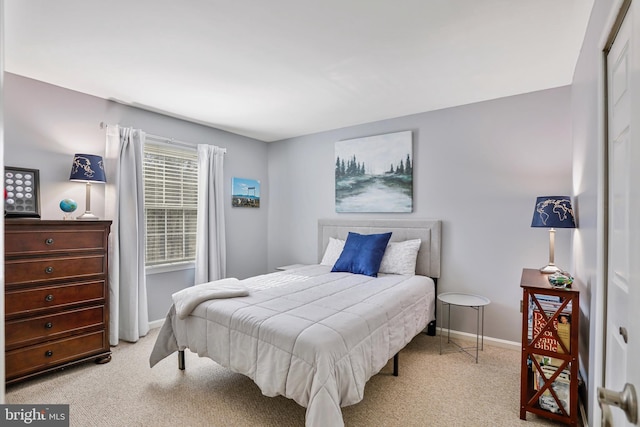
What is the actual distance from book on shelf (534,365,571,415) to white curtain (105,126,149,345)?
3.54 metres

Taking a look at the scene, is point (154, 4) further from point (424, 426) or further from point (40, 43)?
point (424, 426)

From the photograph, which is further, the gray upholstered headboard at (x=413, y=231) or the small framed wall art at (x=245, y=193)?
the small framed wall art at (x=245, y=193)

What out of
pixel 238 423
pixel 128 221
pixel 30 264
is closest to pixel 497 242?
pixel 238 423

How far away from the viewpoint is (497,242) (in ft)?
10.8

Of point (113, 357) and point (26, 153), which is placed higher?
point (26, 153)

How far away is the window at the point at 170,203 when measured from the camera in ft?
12.4

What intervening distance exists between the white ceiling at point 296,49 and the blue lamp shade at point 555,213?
1077 millimetres

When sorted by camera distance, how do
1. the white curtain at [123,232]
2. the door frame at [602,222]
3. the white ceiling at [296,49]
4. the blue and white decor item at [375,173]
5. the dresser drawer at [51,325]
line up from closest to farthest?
the door frame at [602,222]
the white ceiling at [296,49]
the dresser drawer at [51,325]
the white curtain at [123,232]
the blue and white decor item at [375,173]

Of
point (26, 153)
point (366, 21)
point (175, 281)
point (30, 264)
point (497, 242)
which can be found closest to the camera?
point (366, 21)

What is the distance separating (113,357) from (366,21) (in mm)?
3469

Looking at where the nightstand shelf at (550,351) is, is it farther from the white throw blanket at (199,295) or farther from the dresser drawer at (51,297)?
the dresser drawer at (51,297)

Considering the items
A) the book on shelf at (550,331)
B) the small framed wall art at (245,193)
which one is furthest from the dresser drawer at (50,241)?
the book on shelf at (550,331)

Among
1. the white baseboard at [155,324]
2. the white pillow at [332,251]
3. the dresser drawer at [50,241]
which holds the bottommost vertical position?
the white baseboard at [155,324]

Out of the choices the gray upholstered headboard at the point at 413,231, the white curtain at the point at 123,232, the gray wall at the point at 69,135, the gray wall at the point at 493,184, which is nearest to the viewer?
the gray wall at the point at 69,135
